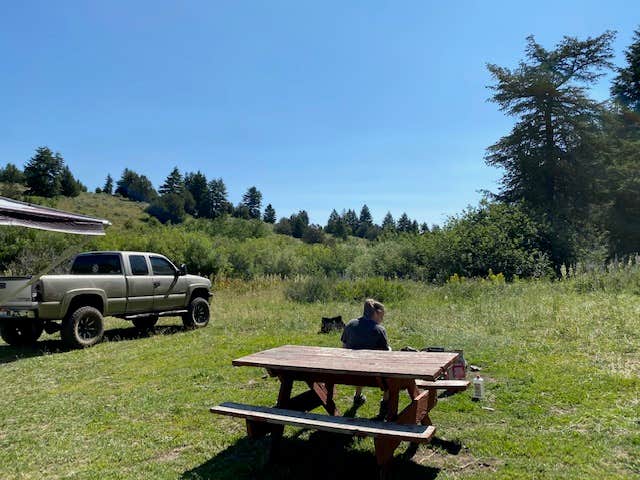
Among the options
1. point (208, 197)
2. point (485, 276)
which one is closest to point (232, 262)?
point (485, 276)

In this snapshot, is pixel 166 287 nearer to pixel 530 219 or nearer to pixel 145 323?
pixel 145 323

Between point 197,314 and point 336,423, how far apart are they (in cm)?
902

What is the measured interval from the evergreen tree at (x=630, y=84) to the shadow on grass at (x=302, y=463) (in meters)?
33.7

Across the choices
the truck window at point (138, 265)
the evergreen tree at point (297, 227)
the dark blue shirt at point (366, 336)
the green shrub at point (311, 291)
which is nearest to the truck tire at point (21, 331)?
the truck window at point (138, 265)

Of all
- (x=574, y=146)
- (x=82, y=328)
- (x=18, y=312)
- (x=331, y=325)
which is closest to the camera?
(x=18, y=312)

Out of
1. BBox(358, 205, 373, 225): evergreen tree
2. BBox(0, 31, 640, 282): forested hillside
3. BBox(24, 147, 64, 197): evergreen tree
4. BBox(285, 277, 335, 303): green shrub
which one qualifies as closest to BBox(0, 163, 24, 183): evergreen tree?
BBox(24, 147, 64, 197): evergreen tree

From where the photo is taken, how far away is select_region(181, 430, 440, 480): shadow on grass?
148 inches

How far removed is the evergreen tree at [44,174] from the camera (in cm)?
5744

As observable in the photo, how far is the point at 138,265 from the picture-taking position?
36.1 ft

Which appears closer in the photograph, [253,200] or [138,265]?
[138,265]

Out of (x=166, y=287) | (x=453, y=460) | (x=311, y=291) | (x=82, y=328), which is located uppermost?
(x=166, y=287)

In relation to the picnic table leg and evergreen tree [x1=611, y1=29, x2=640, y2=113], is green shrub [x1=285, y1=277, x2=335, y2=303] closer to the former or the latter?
the picnic table leg

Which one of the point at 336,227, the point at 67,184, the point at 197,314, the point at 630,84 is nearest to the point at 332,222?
the point at 336,227

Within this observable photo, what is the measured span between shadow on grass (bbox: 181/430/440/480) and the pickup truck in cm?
564
